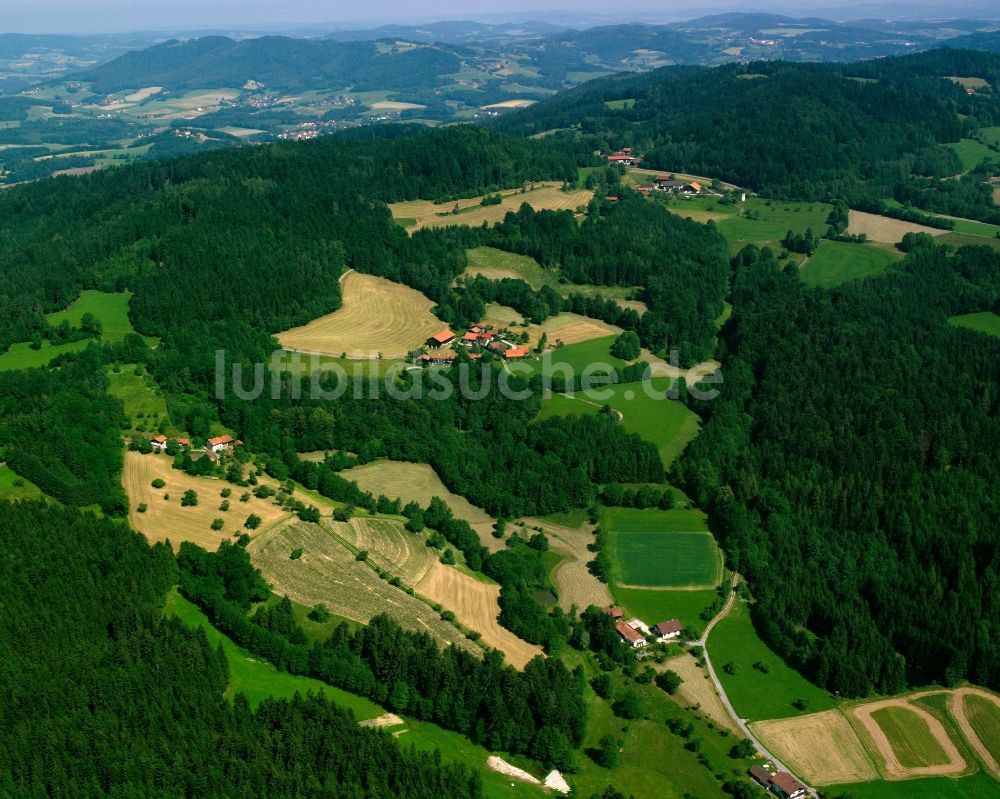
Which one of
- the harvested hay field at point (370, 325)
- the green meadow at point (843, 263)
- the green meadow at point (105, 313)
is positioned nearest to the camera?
the harvested hay field at point (370, 325)

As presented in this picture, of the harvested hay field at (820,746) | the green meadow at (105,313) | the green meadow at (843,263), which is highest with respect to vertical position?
the green meadow at (843,263)

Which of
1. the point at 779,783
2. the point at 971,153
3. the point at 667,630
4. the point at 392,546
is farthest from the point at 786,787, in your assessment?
the point at 971,153

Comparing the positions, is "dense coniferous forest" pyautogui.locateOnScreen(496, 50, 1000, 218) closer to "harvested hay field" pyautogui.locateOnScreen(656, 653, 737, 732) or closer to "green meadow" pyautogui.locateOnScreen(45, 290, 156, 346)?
"green meadow" pyautogui.locateOnScreen(45, 290, 156, 346)

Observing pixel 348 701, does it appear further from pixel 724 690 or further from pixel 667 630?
pixel 724 690

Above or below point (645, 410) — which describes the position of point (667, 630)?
below

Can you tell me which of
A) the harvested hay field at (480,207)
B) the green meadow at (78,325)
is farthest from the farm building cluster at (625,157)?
the green meadow at (78,325)

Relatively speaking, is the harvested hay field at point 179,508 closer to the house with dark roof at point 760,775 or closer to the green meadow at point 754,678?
the green meadow at point 754,678

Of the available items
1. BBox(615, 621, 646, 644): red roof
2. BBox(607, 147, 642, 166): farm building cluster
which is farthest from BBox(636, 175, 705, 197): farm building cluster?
BBox(615, 621, 646, 644): red roof
